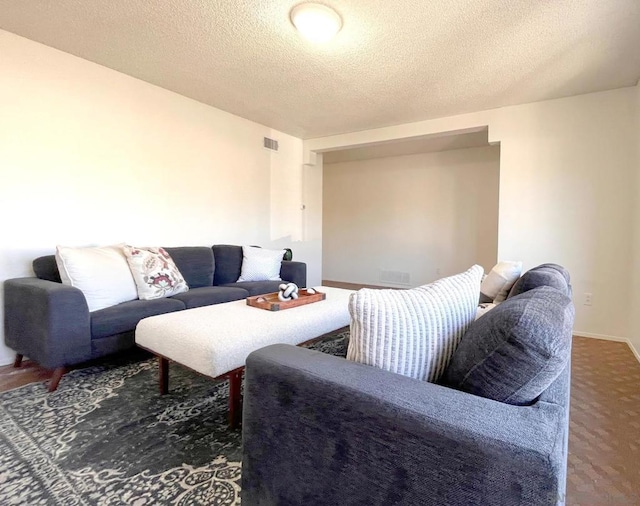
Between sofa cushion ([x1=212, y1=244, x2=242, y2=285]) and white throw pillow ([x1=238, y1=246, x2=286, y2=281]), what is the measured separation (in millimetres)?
62

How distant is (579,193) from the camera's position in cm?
346

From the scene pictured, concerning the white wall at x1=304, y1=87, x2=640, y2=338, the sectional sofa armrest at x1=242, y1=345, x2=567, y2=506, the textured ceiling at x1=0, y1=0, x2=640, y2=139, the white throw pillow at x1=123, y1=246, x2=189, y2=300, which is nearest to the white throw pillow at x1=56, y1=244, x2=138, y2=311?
the white throw pillow at x1=123, y1=246, x2=189, y2=300

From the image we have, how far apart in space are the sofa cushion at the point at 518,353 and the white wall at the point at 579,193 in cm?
329

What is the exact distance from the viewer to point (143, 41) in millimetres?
2592

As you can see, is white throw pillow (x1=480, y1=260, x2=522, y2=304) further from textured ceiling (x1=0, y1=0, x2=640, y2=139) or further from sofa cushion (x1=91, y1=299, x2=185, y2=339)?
sofa cushion (x1=91, y1=299, x2=185, y2=339)

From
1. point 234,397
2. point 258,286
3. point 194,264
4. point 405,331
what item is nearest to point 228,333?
point 234,397

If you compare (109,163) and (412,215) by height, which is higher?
(109,163)

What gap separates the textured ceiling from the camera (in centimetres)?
217

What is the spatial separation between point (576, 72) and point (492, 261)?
9.96 ft

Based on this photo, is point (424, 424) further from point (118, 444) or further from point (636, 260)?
point (636, 260)

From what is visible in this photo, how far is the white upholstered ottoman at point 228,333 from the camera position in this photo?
161 centimetres

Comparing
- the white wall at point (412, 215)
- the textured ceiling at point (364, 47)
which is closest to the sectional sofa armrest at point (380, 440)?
the textured ceiling at point (364, 47)

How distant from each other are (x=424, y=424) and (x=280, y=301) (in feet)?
5.59

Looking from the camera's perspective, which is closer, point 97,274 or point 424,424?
point 424,424
